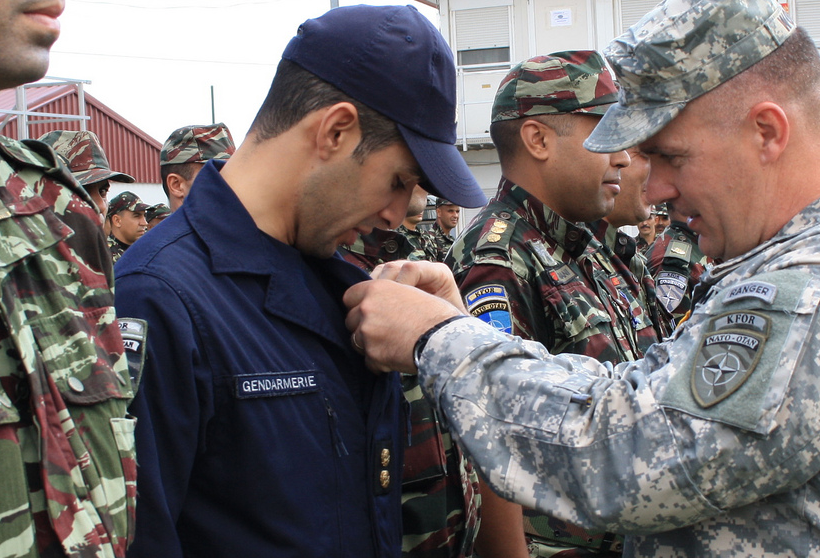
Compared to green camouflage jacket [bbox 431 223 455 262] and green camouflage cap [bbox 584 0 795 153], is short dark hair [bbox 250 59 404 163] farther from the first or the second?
green camouflage jacket [bbox 431 223 455 262]

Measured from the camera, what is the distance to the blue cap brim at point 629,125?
5.97 feet

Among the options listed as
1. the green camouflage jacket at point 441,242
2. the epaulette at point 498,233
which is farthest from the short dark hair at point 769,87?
the green camouflage jacket at point 441,242

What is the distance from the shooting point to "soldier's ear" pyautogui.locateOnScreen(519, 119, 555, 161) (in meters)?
3.27

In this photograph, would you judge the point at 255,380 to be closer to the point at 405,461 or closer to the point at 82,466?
the point at 82,466

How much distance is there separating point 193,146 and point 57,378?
431 centimetres

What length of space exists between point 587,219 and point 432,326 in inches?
68.2

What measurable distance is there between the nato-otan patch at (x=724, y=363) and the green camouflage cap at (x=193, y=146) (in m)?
4.30

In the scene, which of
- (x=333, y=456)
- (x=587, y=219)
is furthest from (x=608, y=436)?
(x=587, y=219)

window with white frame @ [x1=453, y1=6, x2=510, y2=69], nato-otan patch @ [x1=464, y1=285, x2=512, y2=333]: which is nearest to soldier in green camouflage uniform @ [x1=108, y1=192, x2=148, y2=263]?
nato-otan patch @ [x1=464, y1=285, x2=512, y2=333]

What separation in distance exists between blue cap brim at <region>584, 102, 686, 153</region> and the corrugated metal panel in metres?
21.6

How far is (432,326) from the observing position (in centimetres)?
186

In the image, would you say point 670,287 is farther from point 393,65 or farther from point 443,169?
point 393,65

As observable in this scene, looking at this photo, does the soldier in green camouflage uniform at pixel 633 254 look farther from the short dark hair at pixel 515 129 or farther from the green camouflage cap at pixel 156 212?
the green camouflage cap at pixel 156 212

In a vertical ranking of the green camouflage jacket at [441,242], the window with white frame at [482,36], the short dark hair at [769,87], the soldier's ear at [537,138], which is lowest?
the green camouflage jacket at [441,242]
